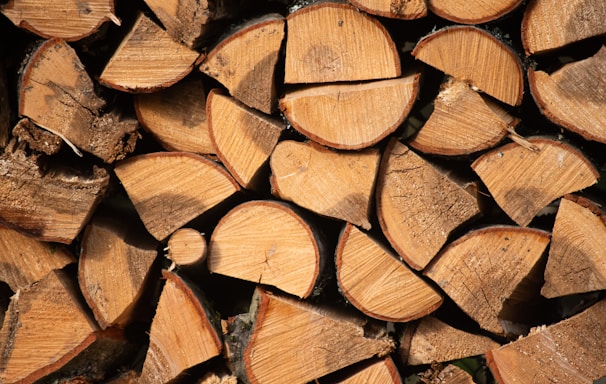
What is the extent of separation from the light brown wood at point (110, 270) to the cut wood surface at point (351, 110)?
2.23 feet

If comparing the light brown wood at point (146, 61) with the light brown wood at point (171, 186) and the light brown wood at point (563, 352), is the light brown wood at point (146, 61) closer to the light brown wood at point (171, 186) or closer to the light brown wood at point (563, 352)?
the light brown wood at point (171, 186)

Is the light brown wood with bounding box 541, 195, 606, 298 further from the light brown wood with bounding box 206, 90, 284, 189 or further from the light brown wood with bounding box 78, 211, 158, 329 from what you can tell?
the light brown wood with bounding box 78, 211, 158, 329

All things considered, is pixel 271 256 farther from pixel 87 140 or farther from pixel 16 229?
pixel 16 229

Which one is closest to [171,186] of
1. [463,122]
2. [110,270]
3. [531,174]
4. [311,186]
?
[110,270]

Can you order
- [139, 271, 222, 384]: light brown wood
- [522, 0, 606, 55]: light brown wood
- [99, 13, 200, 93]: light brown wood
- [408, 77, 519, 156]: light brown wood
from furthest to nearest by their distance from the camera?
[139, 271, 222, 384]: light brown wood → [99, 13, 200, 93]: light brown wood → [408, 77, 519, 156]: light brown wood → [522, 0, 606, 55]: light brown wood

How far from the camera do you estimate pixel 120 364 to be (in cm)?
219

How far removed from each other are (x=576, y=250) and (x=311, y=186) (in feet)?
2.57

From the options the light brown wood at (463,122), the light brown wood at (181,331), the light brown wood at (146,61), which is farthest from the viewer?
the light brown wood at (181,331)

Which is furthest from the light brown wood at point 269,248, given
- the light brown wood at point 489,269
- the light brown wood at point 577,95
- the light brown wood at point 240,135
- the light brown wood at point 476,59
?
the light brown wood at point 577,95

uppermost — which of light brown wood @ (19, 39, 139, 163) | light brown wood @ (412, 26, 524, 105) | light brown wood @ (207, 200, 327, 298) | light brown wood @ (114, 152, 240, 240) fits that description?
light brown wood @ (412, 26, 524, 105)

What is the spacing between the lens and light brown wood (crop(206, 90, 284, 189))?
1873 mm

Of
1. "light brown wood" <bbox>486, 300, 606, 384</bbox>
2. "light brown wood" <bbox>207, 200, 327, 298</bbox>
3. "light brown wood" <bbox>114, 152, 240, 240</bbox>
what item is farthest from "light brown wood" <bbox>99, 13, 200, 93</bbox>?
"light brown wood" <bbox>486, 300, 606, 384</bbox>

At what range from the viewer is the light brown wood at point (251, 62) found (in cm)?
181

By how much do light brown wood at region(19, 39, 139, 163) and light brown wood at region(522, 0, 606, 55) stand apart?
1225 mm
